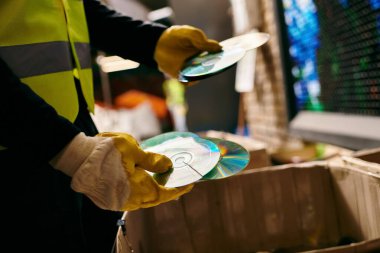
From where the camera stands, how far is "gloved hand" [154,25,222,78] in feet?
3.92

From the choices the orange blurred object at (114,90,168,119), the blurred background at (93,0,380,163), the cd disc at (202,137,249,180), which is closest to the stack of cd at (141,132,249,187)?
the cd disc at (202,137,249,180)

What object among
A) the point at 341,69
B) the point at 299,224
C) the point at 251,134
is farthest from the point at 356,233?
the point at 251,134

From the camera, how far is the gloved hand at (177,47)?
1.20 metres

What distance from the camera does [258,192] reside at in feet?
4.07

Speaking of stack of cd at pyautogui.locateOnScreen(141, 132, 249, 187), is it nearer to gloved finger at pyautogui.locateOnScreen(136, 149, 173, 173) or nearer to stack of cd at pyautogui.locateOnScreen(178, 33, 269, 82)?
gloved finger at pyautogui.locateOnScreen(136, 149, 173, 173)

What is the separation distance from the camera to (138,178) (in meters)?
0.80

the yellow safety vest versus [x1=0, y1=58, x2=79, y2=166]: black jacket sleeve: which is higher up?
the yellow safety vest

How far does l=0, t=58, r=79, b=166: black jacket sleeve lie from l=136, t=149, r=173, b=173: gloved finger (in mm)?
152

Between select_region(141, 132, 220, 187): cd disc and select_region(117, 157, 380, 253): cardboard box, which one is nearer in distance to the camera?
select_region(141, 132, 220, 187): cd disc

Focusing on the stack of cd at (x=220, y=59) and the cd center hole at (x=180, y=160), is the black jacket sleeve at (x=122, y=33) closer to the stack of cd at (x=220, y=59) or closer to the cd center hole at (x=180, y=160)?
the stack of cd at (x=220, y=59)

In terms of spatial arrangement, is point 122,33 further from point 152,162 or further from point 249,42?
point 152,162

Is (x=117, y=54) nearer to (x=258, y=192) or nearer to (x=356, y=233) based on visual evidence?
(x=258, y=192)

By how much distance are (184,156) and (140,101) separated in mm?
6037

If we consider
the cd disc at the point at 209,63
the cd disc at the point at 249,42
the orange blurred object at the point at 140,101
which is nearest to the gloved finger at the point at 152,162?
the cd disc at the point at 209,63
